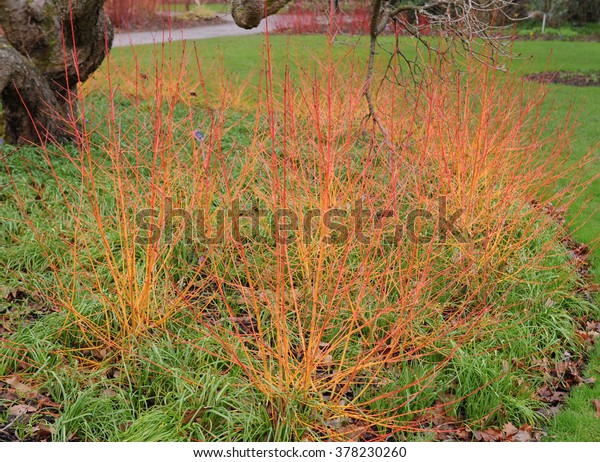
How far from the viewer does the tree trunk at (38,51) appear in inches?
222

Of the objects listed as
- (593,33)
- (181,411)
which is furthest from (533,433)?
(593,33)

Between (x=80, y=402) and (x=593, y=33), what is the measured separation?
66.8 feet

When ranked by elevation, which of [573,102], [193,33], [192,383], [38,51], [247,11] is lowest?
[192,383]

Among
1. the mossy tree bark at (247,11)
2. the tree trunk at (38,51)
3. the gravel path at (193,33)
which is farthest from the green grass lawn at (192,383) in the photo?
the gravel path at (193,33)

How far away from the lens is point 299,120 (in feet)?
21.9

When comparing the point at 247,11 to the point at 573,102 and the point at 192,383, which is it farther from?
the point at 573,102

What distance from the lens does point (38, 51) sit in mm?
6055

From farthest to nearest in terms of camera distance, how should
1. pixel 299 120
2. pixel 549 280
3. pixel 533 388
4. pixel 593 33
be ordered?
pixel 593 33
pixel 299 120
pixel 549 280
pixel 533 388

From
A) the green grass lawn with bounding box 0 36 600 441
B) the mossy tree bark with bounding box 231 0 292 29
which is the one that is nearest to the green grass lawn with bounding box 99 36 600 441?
the green grass lawn with bounding box 0 36 600 441

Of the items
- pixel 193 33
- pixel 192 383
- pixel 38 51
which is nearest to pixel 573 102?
pixel 38 51

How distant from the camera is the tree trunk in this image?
5.63 m

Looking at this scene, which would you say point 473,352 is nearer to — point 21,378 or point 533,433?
point 533,433
